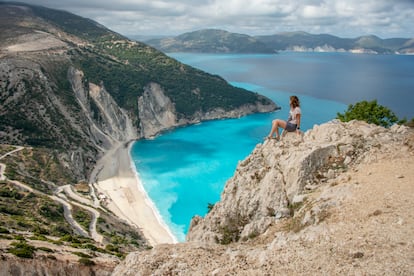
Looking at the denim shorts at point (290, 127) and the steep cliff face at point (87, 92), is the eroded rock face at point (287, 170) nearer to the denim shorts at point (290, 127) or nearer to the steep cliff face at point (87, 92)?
the denim shorts at point (290, 127)

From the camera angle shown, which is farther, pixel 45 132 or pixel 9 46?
pixel 9 46

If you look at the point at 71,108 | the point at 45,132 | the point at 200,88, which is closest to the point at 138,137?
the point at 71,108

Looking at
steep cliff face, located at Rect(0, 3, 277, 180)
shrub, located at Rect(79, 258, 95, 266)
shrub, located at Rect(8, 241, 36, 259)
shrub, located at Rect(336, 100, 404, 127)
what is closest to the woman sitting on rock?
shrub, located at Rect(79, 258, 95, 266)

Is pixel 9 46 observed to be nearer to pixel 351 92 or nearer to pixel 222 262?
pixel 222 262

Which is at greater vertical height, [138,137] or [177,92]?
[177,92]

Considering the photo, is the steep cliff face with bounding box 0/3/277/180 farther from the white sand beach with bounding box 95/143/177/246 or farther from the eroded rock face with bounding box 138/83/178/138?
the white sand beach with bounding box 95/143/177/246

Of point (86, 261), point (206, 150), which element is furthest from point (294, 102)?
point (206, 150)
